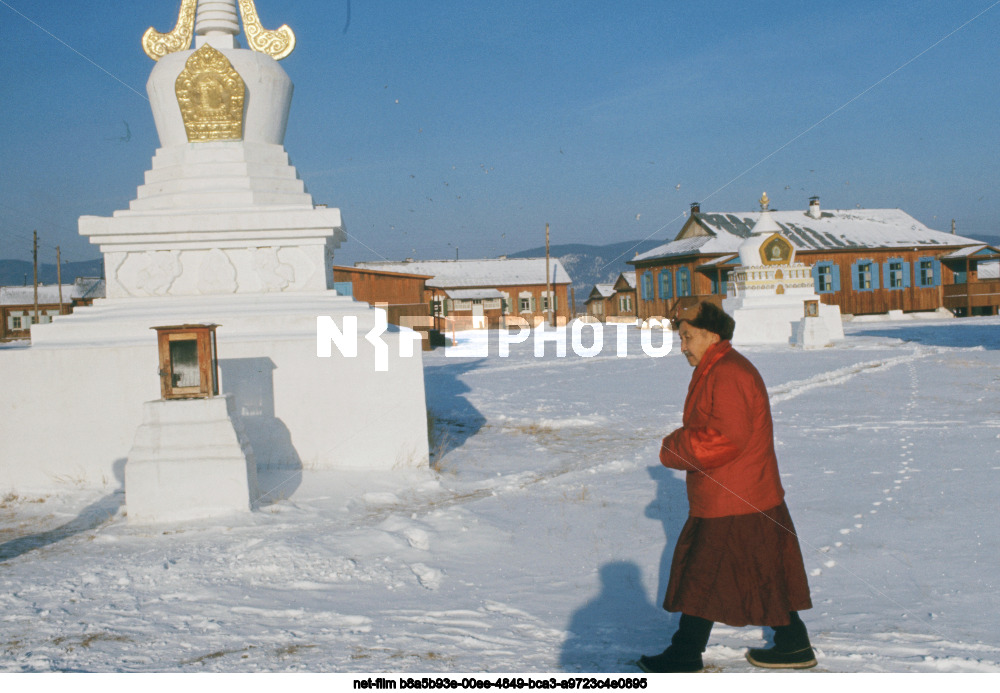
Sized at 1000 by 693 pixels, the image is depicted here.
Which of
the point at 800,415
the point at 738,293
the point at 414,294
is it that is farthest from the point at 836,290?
the point at 800,415

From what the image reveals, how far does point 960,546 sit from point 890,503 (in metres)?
1.02

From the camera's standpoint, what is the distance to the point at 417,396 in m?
7.51

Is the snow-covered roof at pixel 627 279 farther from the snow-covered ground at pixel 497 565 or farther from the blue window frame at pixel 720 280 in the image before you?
the snow-covered ground at pixel 497 565

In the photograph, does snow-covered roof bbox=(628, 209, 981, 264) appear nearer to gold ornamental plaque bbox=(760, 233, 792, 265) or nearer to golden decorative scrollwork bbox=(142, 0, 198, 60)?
gold ornamental plaque bbox=(760, 233, 792, 265)

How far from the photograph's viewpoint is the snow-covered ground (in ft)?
11.7

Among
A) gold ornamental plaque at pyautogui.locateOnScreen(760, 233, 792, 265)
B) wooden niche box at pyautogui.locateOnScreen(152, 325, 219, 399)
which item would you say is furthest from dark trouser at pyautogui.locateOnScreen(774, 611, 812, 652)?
gold ornamental plaque at pyautogui.locateOnScreen(760, 233, 792, 265)

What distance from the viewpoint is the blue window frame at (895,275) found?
3806 cm

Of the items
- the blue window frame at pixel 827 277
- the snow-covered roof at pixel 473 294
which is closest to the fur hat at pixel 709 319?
the blue window frame at pixel 827 277

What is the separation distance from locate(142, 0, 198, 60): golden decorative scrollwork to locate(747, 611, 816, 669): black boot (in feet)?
30.3

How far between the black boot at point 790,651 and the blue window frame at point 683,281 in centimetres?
3518

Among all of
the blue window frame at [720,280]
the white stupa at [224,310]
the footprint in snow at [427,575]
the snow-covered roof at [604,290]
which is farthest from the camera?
the snow-covered roof at [604,290]

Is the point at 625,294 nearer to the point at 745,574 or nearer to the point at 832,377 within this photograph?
the point at 832,377

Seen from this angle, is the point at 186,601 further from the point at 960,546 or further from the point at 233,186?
the point at 233,186

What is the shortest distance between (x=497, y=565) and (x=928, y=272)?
39951 mm
